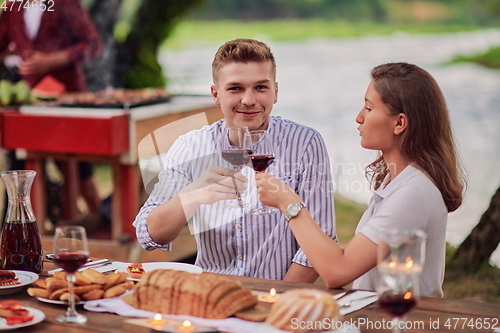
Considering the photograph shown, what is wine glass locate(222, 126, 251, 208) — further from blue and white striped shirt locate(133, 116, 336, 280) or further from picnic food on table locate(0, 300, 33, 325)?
picnic food on table locate(0, 300, 33, 325)

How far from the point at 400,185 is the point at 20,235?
1.16 metres

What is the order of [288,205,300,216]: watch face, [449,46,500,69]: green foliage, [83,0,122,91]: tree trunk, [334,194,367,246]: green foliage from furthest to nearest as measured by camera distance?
[449,46,500,69]: green foliage
[83,0,122,91]: tree trunk
[334,194,367,246]: green foliage
[288,205,300,216]: watch face

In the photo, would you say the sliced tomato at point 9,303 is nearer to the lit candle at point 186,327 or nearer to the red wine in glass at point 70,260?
the red wine in glass at point 70,260

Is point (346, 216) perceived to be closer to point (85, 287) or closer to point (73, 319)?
point (85, 287)

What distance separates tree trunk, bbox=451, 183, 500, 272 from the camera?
3949mm

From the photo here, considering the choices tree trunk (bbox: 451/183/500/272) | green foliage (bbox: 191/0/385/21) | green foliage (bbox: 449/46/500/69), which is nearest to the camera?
tree trunk (bbox: 451/183/500/272)

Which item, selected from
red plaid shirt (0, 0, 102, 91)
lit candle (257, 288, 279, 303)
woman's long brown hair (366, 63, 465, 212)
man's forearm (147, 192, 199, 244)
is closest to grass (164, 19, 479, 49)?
red plaid shirt (0, 0, 102, 91)

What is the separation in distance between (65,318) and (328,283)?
2.35 feet

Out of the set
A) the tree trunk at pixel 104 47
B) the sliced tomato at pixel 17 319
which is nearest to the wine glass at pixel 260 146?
the sliced tomato at pixel 17 319

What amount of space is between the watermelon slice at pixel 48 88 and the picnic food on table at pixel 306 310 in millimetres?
3920

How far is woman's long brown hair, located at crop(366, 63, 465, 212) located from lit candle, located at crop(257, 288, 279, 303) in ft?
2.09

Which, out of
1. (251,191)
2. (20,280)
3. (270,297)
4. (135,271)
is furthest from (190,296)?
(251,191)

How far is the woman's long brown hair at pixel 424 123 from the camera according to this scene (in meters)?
2.06

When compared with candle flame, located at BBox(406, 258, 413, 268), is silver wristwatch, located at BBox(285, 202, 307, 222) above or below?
above
